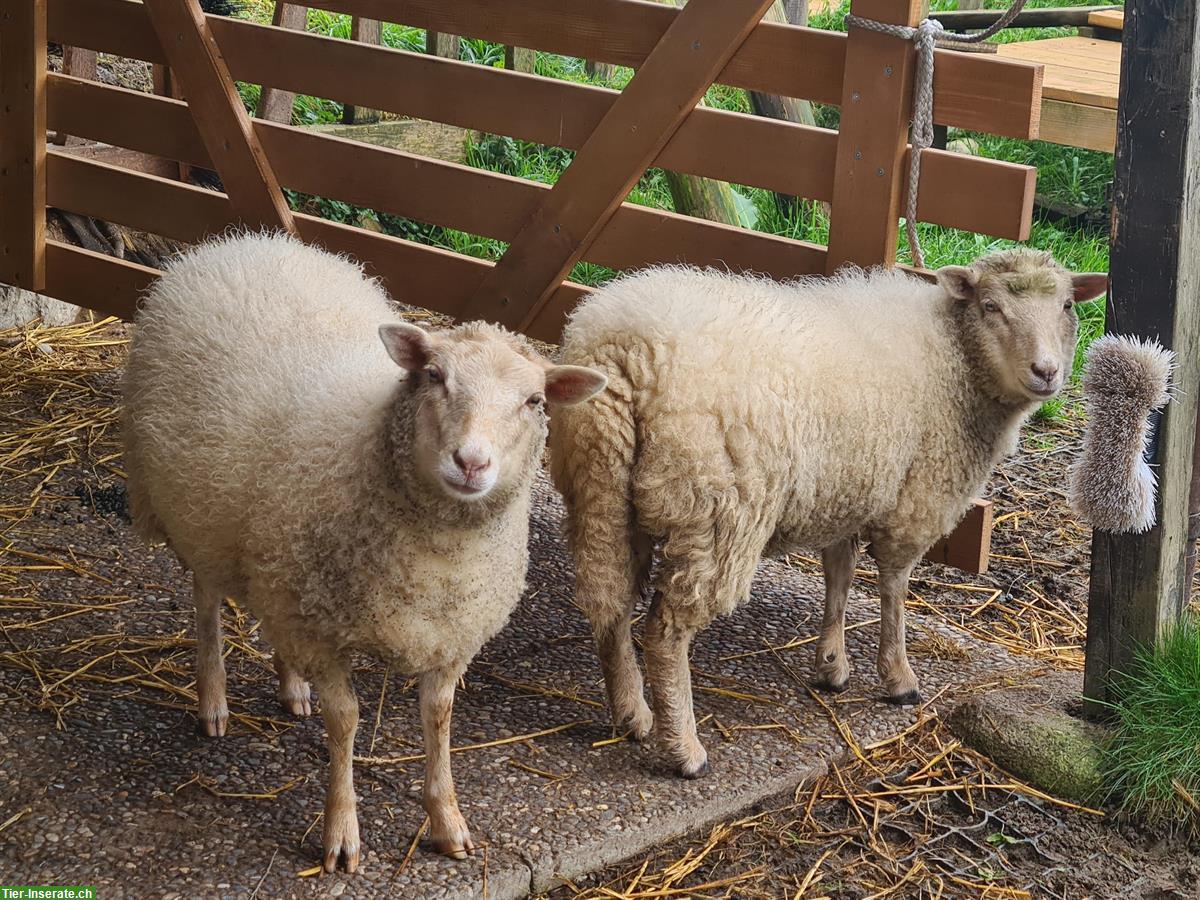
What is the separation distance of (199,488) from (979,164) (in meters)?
2.29

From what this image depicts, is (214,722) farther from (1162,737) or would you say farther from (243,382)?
(1162,737)

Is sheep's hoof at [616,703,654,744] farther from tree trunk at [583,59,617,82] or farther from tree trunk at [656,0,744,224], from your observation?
tree trunk at [583,59,617,82]

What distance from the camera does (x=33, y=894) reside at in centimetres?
287

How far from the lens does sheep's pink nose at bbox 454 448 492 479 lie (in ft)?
8.71

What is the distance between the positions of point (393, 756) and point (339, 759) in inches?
20.2

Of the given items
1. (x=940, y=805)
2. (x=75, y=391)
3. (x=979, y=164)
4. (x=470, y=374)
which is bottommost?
(x=940, y=805)

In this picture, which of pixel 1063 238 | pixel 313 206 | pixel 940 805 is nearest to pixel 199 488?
pixel 940 805

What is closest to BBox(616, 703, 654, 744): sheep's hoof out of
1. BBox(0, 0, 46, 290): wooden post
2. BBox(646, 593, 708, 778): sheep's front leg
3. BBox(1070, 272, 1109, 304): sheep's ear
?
BBox(646, 593, 708, 778): sheep's front leg

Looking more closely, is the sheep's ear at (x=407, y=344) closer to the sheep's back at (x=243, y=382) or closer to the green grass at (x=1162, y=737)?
the sheep's back at (x=243, y=382)

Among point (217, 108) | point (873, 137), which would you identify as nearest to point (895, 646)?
point (873, 137)

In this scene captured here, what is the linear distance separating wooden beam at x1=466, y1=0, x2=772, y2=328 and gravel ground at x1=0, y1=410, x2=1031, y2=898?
1.00 metres

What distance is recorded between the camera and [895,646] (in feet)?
13.1

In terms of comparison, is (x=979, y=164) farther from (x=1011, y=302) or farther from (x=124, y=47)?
(x=124, y=47)

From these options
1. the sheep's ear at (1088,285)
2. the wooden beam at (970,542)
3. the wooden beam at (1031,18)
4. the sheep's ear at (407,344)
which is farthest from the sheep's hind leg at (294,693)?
the wooden beam at (1031,18)
